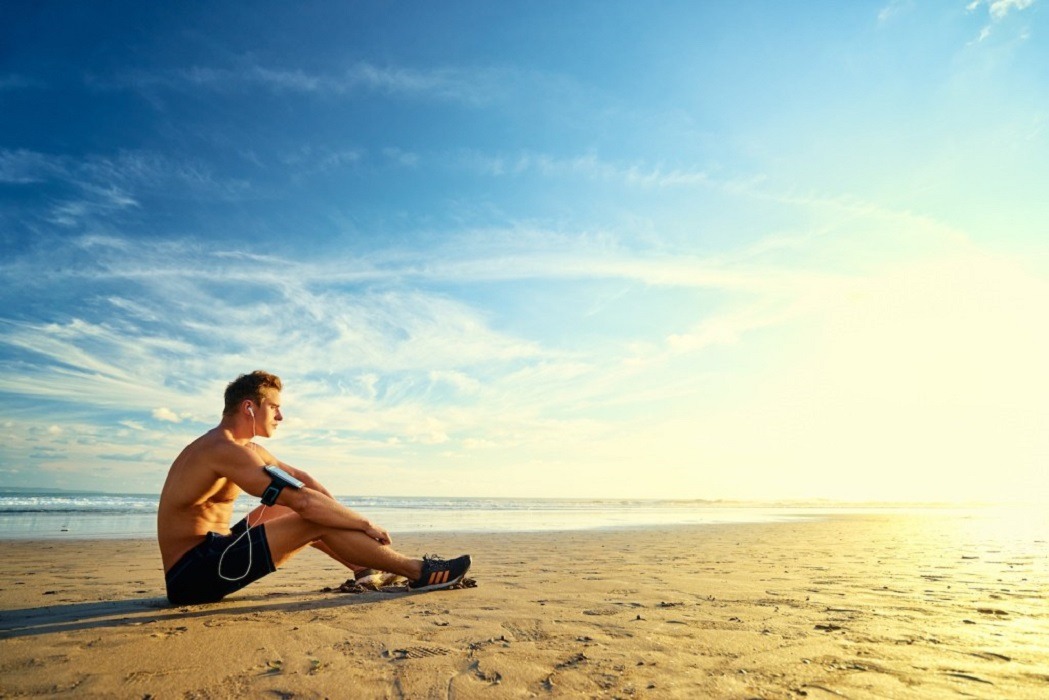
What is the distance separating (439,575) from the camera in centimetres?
567

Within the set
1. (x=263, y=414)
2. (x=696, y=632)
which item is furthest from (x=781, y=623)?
(x=263, y=414)

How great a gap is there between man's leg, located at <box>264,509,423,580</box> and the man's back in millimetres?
522

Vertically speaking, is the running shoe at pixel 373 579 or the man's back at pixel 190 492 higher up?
the man's back at pixel 190 492

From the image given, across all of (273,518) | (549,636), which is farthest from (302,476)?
(549,636)

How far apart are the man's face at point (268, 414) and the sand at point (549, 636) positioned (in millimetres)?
1467

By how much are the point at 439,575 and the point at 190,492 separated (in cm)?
239

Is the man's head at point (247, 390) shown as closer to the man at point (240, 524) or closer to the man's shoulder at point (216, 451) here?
the man at point (240, 524)

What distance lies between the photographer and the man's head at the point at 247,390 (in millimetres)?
4844

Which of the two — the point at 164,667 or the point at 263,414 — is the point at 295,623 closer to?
the point at 164,667

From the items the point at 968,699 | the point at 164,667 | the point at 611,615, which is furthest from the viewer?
the point at 611,615

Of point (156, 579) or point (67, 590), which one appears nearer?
point (67, 590)

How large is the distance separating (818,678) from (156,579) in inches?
276

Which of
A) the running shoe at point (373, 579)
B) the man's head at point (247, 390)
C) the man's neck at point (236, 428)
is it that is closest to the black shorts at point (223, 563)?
the man's neck at point (236, 428)

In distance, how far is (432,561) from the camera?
5.77 metres
